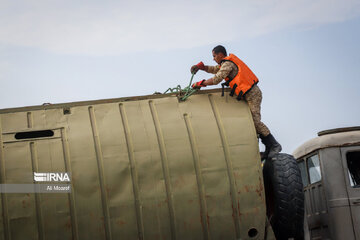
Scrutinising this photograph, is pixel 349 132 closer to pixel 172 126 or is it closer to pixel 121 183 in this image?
pixel 172 126

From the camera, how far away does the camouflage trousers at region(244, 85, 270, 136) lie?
7.32 m

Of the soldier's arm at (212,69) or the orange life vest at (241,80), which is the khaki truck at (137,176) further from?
the soldier's arm at (212,69)

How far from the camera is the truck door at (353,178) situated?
8.46 metres

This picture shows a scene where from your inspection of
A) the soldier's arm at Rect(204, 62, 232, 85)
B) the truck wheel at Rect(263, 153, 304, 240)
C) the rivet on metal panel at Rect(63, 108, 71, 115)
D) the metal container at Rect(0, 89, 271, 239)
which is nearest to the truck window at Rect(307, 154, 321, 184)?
the truck wheel at Rect(263, 153, 304, 240)

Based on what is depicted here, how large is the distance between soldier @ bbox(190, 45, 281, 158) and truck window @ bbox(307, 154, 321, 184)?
6.22 feet

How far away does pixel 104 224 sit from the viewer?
6457 millimetres

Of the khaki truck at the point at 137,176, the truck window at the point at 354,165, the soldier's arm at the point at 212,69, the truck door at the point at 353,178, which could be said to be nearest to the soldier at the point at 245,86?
the khaki truck at the point at 137,176

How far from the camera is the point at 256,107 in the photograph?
7.36m

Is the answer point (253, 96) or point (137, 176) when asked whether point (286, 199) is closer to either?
point (253, 96)

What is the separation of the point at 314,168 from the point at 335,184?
2.20 ft

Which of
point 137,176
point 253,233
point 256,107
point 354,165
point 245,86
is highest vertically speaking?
point 245,86

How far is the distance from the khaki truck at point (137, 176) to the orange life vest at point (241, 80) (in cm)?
42

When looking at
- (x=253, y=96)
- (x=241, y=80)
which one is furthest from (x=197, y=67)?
(x=253, y=96)

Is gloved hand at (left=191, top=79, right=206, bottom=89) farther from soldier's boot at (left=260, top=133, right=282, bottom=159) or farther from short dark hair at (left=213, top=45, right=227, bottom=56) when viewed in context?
soldier's boot at (left=260, top=133, right=282, bottom=159)
